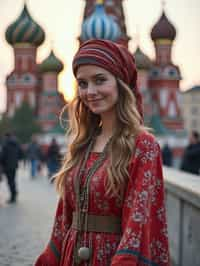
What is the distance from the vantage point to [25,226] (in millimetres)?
8898

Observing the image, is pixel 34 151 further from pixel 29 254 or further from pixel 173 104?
pixel 173 104

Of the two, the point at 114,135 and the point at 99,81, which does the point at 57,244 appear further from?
the point at 99,81

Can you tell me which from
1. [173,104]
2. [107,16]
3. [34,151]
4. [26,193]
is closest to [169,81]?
[173,104]

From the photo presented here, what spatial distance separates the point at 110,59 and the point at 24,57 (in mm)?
43982

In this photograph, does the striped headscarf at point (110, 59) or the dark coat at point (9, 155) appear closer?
the striped headscarf at point (110, 59)

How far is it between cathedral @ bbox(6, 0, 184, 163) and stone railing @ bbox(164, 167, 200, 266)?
A: 36411mm

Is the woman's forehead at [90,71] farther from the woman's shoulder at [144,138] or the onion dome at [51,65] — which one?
the onion dome at [51,65]

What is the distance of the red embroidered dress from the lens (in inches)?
102

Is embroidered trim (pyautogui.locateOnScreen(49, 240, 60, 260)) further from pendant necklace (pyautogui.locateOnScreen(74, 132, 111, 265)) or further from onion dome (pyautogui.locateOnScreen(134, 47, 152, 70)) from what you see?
onion dome (pyautogui.locateOnScreen(134, 47, 152, 70))

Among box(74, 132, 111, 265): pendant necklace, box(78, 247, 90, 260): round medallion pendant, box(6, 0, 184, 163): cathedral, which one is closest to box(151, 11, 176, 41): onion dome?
box(6, 0, 184, 163): cathedral

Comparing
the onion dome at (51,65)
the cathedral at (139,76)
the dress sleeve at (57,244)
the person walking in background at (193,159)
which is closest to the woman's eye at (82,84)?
the dress sleeve at (57,244)

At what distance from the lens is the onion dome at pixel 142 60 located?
140ft

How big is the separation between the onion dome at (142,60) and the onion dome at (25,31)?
7085 mm

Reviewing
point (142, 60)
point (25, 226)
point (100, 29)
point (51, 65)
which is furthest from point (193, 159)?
point (51, 65)
